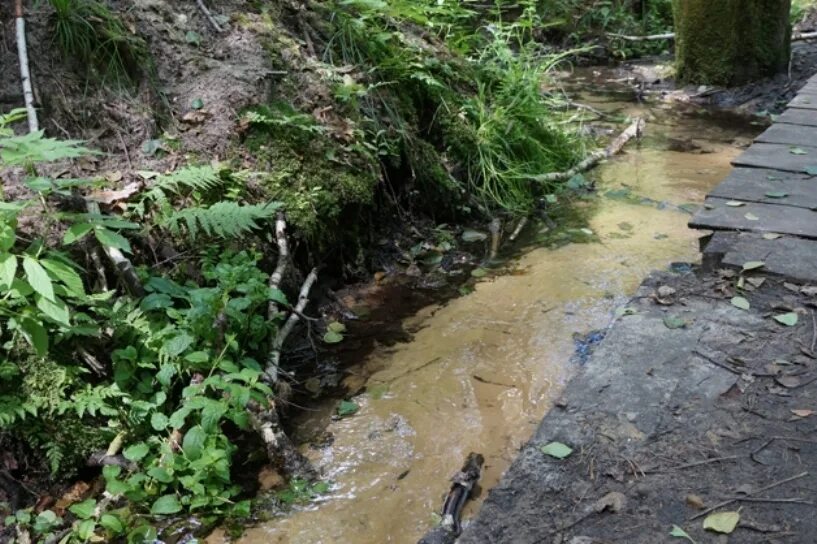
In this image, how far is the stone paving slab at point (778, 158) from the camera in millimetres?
4527

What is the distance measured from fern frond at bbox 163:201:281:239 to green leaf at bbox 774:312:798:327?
2315mm

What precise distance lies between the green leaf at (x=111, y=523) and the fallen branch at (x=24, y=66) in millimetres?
1999

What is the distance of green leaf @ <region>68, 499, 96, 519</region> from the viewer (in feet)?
8.62

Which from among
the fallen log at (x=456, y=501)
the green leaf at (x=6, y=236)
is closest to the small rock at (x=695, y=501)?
the fallen log at (x=456, y=501)

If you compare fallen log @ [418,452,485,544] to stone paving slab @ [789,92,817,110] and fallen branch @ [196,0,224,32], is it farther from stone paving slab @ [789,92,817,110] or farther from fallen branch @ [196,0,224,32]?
stone paving slab @ [789,92,817,110]

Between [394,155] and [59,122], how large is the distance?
1.96 meters

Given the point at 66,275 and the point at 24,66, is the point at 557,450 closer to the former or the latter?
the point at 66,275

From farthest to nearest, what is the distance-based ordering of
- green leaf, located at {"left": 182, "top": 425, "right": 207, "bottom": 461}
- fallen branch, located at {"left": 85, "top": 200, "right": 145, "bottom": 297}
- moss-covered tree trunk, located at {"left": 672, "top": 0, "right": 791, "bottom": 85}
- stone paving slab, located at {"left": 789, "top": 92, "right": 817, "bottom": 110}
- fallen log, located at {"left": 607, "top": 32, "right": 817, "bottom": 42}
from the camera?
fallen log, located at {"left": 607, "top": 32, "right": 817, "bottom": 42} → moss-covered tree trunk, located at {"left": 672, "top": 0, "right": 791, "bottom": 85} → stone paving slab, located at {"left": 789, "top": 92, "right": 817, "bottom": 110} → fallen branch, located at {"left": 85, "top": 200, "right": 145, "bottom": 297} → green leaf, located at {"left": 182, "top": 425, "right": 207, "bottom": 461}

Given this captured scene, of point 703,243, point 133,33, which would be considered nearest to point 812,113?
point 703,243

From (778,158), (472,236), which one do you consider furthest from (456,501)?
(778,158)

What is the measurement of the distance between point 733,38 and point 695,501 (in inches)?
309

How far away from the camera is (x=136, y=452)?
2.81m

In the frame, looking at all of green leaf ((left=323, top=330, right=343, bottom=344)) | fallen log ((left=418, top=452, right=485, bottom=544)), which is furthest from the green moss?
fallen log ((left=418, top=452, right=485, bottom=544))

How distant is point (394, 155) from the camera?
4.70m
